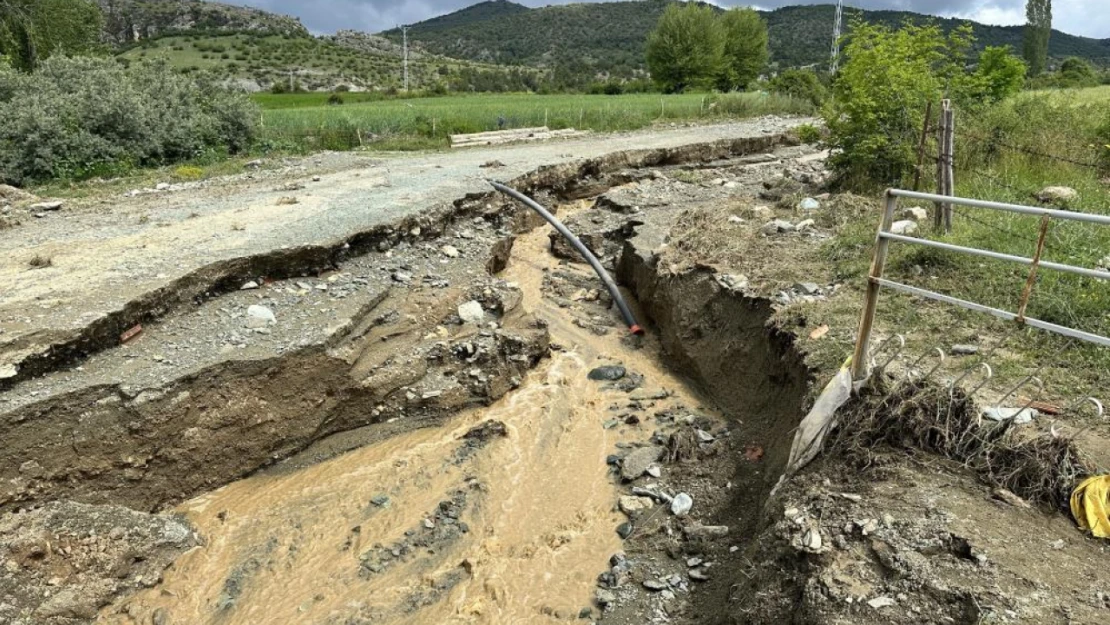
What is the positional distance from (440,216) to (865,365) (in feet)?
20.2

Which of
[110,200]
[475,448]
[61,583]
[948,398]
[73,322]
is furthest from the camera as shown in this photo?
[110,200]

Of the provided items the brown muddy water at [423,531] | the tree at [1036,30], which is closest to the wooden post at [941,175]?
the brown muddy water at [423,531]

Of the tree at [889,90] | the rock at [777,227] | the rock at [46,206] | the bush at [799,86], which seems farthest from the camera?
the bush at [799,86]

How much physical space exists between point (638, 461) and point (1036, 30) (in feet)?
167

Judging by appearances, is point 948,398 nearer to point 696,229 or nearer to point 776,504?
point 776,504

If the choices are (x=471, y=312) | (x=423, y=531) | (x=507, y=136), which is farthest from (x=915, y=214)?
(x=507, y=136)

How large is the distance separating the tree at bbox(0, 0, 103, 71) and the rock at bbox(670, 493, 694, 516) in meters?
19.2

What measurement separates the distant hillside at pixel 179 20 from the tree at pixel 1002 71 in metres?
65.0

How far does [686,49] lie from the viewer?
4406 cm

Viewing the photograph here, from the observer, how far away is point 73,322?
5031 millimetres

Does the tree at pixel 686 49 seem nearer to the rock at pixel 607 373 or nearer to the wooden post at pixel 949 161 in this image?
the wooden post at pixel 949 161

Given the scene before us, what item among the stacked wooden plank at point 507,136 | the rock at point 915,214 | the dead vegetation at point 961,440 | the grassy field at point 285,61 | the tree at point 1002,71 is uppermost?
the grassy field at point 285,61

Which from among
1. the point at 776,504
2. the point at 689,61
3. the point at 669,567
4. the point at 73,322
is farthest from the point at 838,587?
the point at 689,61

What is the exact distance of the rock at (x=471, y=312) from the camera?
23.4 feet
